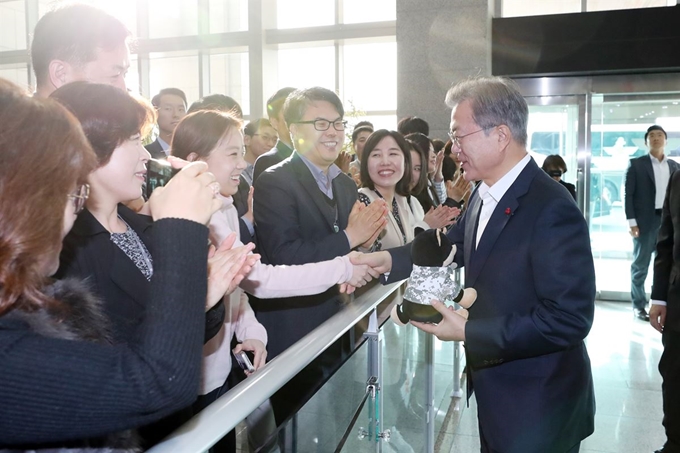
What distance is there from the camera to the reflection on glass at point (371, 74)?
11867mm

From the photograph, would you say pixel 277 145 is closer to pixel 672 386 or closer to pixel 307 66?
pixel 672 386

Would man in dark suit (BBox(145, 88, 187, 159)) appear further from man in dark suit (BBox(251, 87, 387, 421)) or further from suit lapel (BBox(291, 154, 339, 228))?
suit lapel (BBox(291, 154, 339, 228))

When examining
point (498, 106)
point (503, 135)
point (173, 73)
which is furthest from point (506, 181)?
point (173, 73)

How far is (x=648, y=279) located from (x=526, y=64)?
3.28 meters

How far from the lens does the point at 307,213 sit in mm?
2566

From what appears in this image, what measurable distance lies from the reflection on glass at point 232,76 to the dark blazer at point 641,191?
300 inches

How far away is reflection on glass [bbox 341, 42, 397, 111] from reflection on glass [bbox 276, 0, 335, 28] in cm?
70

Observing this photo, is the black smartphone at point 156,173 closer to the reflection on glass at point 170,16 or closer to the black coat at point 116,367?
the black coat at point 116,367

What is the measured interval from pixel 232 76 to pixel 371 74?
10.0ft

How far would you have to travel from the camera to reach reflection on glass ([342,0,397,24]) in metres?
11.6


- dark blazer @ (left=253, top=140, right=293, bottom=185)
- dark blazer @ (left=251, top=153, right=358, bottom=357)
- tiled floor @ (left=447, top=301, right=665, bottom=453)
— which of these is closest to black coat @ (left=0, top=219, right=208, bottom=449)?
dark blazer @ (left=251, top=153, right=358, bottom=357)

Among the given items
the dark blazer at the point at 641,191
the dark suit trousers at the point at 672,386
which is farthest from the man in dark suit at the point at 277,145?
the dark blazer at the point at 641,191

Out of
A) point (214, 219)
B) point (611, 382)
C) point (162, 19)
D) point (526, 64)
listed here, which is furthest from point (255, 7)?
point (214, 219)

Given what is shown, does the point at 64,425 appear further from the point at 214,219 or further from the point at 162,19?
the point at 162,19
